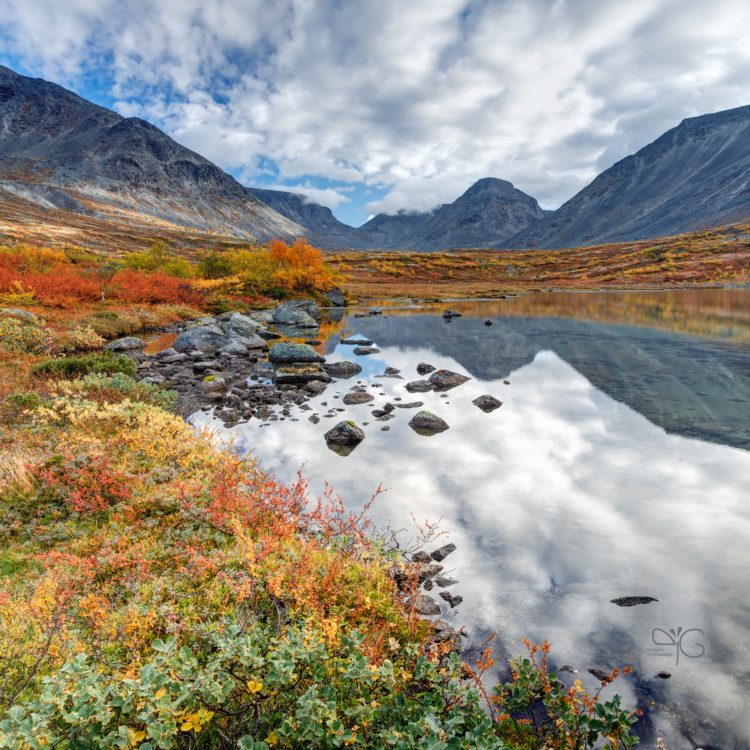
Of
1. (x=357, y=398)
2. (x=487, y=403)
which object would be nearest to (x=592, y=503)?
(x=487, y=403)

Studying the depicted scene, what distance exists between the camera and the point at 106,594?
18.5ft

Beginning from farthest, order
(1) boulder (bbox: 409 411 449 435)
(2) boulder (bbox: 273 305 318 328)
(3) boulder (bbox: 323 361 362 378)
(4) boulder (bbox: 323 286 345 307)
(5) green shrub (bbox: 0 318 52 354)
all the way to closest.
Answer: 1. (4) boulder (bbox: 323 286 345 307)
2. (2) boulder (bbox: 273 305 318 328)
3. (3) boulder (bbox: 323 361 362 378)
4. (5) green shrub (bbox: 0 318 52 354)
5. (1) boulder (bbox: 409 411 449 435)

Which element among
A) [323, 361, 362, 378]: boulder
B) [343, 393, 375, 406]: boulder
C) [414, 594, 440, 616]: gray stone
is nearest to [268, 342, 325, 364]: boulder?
[323, 361, 362, 378]: boulder

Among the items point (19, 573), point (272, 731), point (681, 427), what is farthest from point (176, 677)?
point (681, 427)

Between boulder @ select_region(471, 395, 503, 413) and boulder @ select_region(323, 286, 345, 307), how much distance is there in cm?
5212

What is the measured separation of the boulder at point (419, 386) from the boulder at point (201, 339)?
16.0 m

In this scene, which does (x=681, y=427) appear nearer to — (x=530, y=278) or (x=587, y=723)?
(x=587, y=723)

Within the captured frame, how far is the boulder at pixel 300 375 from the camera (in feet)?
70.2

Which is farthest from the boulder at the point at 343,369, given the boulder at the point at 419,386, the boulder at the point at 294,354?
the boulder at the point at 419,386

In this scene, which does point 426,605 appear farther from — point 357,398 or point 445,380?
point 445,380

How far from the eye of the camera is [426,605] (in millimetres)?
6414

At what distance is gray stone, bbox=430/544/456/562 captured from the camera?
769cm

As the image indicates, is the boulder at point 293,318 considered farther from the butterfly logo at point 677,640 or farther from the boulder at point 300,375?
the butterfly logo at point 677,640

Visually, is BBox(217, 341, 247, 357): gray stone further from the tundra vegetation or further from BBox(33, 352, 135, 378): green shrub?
the tundra vegetation
